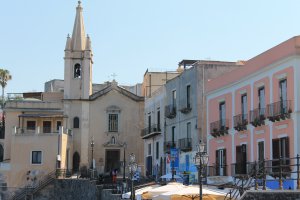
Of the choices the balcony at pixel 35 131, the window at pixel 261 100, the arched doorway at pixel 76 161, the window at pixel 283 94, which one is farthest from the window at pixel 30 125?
the window at pixel 283 94

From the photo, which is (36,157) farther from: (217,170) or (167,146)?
(217,170)

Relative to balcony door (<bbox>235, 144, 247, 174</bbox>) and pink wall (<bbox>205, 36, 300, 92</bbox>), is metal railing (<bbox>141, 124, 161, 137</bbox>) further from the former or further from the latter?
balcony door (<bbox>235, 144, 247, 174</bbox>)

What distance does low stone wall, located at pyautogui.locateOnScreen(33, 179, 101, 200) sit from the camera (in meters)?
51.2

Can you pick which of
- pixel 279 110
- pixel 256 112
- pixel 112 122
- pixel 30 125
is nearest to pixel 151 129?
pixel 112 122

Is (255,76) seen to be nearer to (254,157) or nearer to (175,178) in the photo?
(254,157)

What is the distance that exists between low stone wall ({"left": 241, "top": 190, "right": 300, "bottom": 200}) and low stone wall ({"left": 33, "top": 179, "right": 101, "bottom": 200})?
3408 cm

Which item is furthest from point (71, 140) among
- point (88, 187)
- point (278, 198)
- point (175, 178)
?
point (278, 198)

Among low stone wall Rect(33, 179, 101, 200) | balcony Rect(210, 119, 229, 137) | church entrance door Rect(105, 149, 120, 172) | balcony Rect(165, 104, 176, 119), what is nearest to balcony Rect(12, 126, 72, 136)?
church entrance door Rect(105, 149, 120, 172)

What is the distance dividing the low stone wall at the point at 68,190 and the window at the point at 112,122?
1079 centimetres

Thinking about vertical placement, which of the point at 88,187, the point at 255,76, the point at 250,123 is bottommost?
the point at 88,187

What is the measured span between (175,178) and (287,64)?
16.0 m

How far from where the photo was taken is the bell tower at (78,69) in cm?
6366

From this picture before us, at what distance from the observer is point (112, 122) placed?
64.5 m

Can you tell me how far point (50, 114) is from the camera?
63.6 metres
